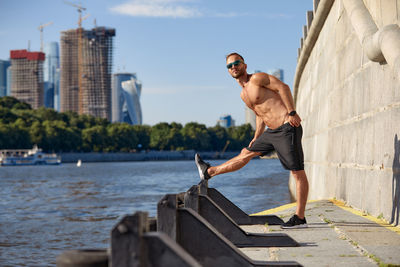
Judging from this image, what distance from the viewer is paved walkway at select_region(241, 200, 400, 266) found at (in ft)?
15.4

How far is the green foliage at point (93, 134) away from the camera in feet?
405

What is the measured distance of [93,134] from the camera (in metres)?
140

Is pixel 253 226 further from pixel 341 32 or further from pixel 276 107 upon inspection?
pixel 341 32

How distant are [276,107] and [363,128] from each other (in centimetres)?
280

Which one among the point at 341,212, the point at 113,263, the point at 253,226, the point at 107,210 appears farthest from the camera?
the point at 107,210

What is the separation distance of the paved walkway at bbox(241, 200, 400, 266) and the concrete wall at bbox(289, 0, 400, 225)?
1.46ft

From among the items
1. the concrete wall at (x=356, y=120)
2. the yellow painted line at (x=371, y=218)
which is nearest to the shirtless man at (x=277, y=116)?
the yellow painted line at (x=371, y=218)

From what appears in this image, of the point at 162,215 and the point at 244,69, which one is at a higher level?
the point at 244,69

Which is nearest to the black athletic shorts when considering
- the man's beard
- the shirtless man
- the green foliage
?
the shirtless man

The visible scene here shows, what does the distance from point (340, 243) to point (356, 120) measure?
4245mm

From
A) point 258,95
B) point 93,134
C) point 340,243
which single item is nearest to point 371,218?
point 340,243

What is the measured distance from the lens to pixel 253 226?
7270 mm

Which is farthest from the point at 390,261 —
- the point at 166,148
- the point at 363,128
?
the point at 166,148

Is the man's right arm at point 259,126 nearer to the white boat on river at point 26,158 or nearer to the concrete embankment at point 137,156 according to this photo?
the white boat on river at point 26,158
